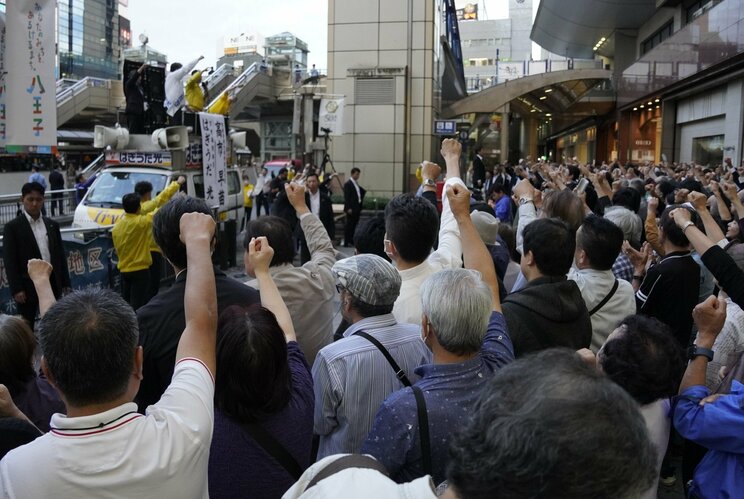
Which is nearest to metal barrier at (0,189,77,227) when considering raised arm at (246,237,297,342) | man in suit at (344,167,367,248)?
man in suit at (344,167,367,248)

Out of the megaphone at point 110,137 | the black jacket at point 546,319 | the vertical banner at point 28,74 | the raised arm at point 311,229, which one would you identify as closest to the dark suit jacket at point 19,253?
the vertical banner at point 28,74

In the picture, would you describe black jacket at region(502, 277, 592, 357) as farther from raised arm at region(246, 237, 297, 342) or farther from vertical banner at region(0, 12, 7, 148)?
vertical banner at region(0, 12, 7, 148)

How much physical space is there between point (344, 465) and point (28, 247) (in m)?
6.53

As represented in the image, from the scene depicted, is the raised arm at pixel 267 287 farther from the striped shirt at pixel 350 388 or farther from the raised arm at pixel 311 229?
the raised arm at pixel 311 229

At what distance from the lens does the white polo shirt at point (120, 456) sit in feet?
5.46

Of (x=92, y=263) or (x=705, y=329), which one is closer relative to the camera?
(x=705, y=329)

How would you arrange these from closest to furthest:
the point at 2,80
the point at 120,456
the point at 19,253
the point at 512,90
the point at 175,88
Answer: the point at 120,456 → the point at 2,80 → the point at 19,253 → the point at 175,88 → the point at 512,90

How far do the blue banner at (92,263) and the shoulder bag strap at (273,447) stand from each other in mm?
6603

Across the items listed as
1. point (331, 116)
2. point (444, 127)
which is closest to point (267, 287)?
point (331, 116)

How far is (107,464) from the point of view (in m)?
1.67

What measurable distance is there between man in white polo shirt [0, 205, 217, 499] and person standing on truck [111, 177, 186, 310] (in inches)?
249

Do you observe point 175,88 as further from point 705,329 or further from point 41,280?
point 705,329

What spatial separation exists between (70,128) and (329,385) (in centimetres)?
4055

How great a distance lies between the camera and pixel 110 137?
40.6 feet
